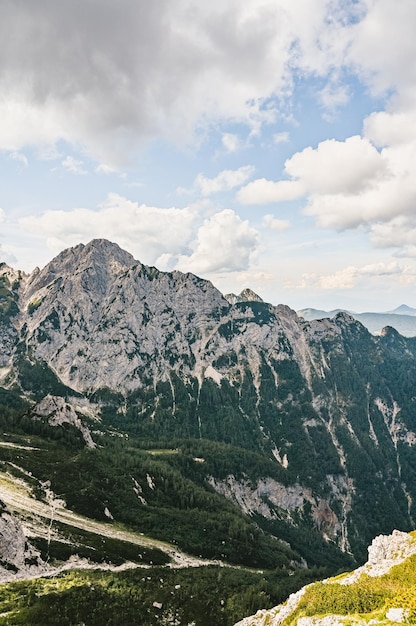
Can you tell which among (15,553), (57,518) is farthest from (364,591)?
(57,518)

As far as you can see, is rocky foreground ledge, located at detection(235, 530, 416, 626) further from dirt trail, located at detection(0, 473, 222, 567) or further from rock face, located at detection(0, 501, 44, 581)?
dirt trail, located at detection(0, 473, 222, 567)

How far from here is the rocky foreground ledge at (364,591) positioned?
40719 mm

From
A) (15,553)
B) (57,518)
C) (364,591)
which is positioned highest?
(364,591)

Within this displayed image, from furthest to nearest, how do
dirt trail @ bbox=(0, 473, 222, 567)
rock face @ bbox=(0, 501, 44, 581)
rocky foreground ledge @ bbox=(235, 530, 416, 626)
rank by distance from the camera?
1. dirt trail @ bbox=(0, 473, 222, 567)
2. rock face @ bbox=(0, 501, 44, 581)
3. rocky foreground ledge @ bbox=(235, 530, 416, 626)

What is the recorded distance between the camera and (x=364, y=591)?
Result: 53.0 metres

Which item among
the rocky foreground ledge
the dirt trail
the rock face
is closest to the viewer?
the rocky foreground ledge

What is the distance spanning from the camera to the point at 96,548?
5408 inches

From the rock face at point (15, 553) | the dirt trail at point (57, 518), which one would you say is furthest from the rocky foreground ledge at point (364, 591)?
the dirt trail at point (57, 518)

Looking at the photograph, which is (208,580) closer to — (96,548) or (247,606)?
(247,606)

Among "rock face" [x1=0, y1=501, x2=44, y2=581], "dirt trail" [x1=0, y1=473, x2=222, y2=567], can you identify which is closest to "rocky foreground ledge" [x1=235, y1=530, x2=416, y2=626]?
"rock face" [x1=0, y1=501, x2=44, y2=581]

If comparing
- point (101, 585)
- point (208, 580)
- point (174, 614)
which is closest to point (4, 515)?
point (101, 585)

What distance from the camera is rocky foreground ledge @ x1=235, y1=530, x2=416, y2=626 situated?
4072 centimetres

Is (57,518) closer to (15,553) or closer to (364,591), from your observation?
(15,553)

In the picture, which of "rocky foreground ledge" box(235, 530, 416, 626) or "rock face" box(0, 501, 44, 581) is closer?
"rocky foreground ledge" box(235, 530, 416, 626)
